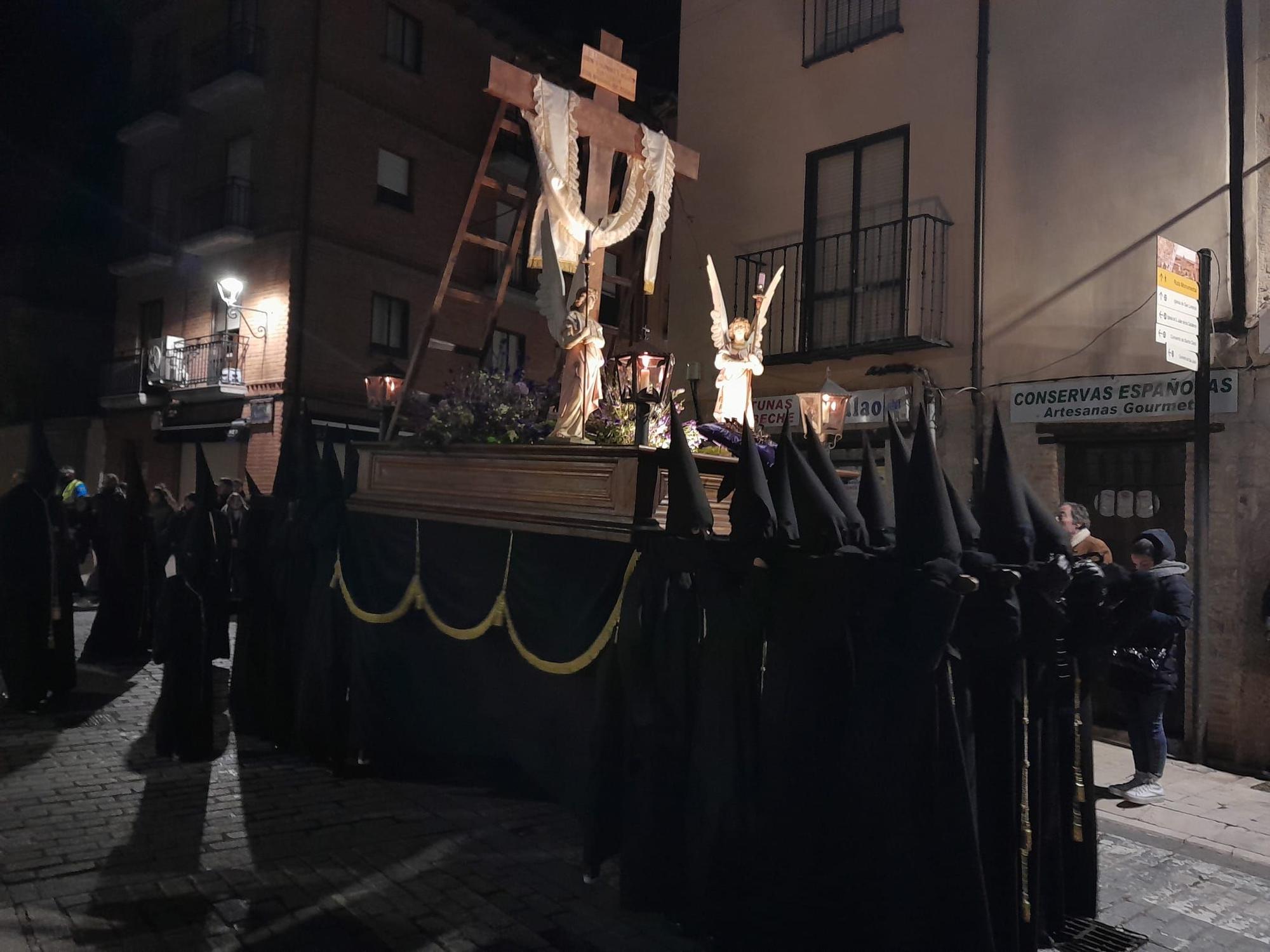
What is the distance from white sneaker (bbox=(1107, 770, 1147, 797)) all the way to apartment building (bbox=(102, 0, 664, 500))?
1233cm

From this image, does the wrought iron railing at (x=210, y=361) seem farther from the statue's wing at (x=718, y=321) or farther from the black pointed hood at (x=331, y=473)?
the statue's wing at (x=718, y=321)

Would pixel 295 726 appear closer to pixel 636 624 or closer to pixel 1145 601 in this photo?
pixel 636 624

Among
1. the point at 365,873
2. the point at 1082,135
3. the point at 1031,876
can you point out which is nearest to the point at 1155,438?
the point at 1082,135

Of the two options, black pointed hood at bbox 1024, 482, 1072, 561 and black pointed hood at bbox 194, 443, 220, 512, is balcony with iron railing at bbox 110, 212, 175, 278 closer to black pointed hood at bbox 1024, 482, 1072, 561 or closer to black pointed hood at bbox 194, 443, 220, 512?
black pointed hood at bbox 194, 443, 220, 512

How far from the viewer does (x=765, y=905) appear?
3666mm

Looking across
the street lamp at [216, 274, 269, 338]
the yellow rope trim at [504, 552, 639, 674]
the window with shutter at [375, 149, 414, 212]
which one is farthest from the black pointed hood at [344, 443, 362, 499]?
the window with shutter at [375, 149, 414, 212]

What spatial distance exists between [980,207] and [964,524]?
276 inches

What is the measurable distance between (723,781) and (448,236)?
751 inches

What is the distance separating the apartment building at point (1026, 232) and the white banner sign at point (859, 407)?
0.12 feet

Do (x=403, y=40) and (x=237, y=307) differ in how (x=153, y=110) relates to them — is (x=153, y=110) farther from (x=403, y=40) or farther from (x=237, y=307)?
(x=237, y=307)

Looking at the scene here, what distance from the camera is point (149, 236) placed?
2181cm

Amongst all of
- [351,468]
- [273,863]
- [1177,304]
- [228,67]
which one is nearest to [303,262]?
[228,67]

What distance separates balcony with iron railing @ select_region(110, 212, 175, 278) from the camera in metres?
21.1

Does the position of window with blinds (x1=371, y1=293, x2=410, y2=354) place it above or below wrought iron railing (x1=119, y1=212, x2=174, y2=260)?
below
